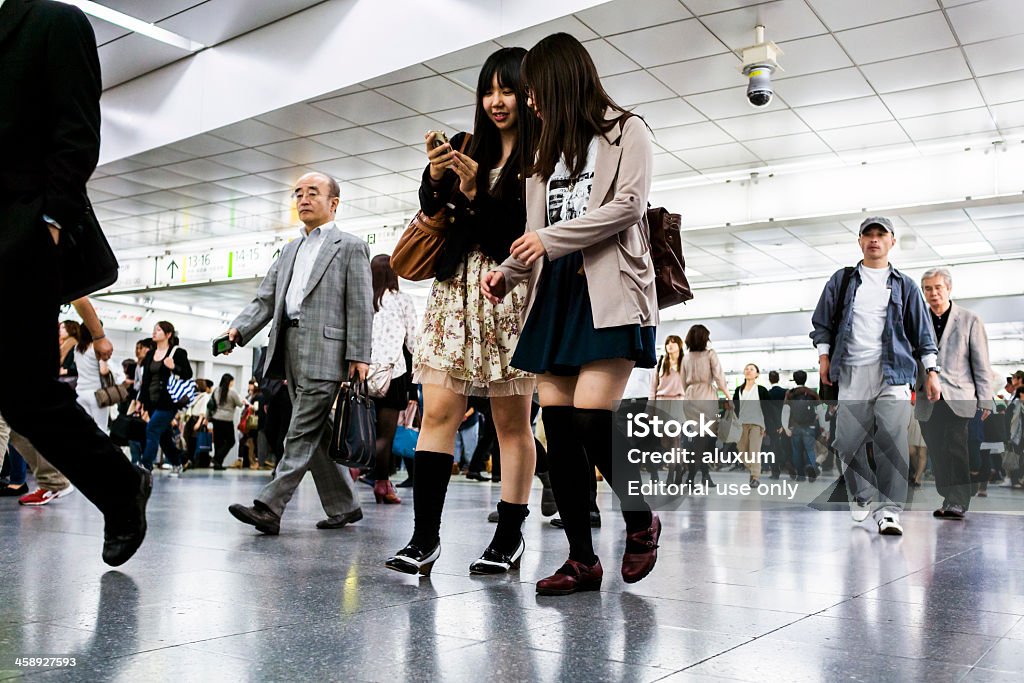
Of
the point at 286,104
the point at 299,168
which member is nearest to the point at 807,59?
the point at 286,104

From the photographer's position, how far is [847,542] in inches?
152

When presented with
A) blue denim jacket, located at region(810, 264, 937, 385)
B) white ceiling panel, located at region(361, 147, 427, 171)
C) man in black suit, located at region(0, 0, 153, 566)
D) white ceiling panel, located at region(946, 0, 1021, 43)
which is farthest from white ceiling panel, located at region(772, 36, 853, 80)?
man in black suit, located at region(0, 0, 153, 566)

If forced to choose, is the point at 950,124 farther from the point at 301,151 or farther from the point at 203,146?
the point at 203,146

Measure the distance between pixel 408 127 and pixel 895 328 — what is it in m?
5.93

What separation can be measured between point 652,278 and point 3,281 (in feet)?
4.90

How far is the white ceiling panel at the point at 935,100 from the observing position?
27.0 feet

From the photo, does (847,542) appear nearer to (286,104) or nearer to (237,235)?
(286,104)

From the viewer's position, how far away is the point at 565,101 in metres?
2.40

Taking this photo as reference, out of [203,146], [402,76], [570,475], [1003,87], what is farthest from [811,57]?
[570,475]

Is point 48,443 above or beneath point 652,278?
beneath

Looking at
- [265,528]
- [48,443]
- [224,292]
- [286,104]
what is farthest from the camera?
[224,292]

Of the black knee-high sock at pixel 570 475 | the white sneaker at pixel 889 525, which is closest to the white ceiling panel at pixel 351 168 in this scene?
the white sneaker at pixel 889 525

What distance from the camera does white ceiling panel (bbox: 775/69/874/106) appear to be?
799 cm

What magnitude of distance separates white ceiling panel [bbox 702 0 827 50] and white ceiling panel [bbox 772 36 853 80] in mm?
146
